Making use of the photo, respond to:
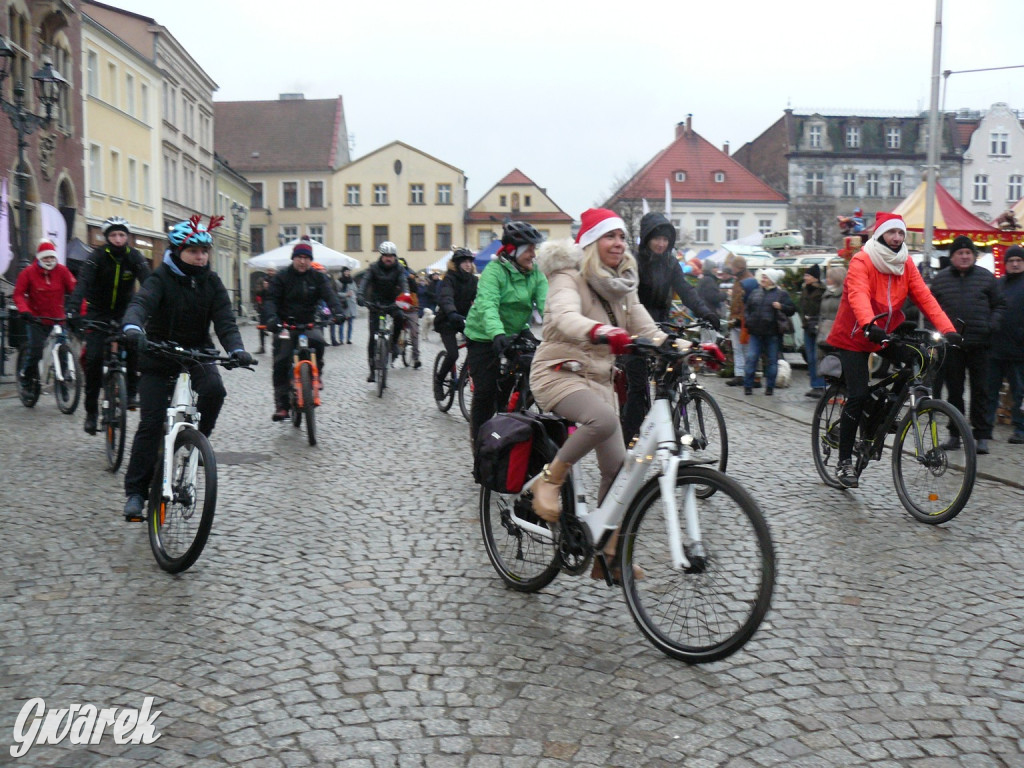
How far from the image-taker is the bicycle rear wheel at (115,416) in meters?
8.66

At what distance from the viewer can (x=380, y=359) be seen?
14727 mm

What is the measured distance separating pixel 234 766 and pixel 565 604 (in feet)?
6.90

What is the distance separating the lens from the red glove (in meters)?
4.32

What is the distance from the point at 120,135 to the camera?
40.6 m

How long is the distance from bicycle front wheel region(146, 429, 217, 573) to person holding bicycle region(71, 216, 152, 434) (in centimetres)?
395

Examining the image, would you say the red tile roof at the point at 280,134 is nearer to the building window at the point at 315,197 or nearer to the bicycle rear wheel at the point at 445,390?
the building window at the point at 315,197

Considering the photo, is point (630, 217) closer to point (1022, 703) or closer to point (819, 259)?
point (819, 259)

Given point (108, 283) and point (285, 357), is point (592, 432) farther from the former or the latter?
point (285, 357)

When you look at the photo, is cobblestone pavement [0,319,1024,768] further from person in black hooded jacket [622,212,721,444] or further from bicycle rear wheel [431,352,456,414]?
bicycle rear wheel [431,352,456,414]

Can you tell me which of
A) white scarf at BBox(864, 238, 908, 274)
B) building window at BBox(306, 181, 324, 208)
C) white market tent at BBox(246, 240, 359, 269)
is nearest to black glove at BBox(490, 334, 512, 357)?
white scarf at BBox(864, 238, 908, 274)

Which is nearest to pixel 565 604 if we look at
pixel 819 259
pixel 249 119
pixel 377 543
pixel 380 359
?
pixel 377 543

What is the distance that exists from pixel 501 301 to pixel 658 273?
1233 mm

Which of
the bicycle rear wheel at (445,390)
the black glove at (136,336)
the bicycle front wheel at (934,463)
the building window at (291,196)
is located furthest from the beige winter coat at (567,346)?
the building window at (291,196)

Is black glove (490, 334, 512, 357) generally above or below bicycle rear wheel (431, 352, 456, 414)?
above
